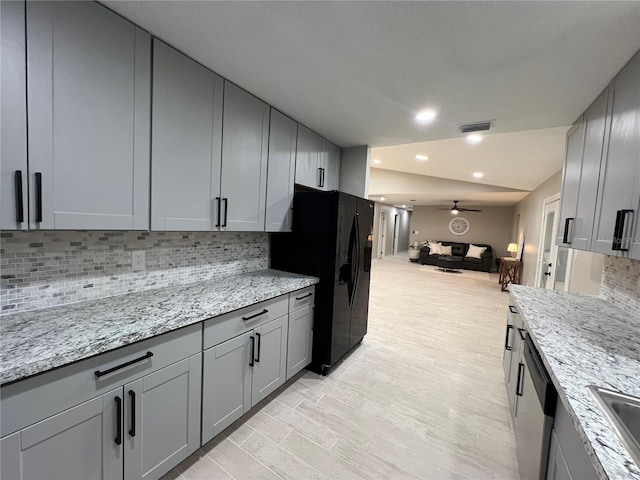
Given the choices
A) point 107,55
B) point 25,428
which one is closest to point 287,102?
point 107,55

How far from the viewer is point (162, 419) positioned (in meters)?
1.30

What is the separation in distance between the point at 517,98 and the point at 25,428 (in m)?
2.95

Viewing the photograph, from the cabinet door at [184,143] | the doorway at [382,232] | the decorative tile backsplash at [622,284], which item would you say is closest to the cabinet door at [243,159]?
the cabinet door at [184,143]

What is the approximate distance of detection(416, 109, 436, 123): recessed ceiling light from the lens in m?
2.11

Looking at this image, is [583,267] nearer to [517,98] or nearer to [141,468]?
[517,98]

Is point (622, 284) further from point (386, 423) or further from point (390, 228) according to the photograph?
A: point (390, 228)

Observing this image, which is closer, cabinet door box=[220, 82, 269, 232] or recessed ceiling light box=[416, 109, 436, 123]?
cabinet door box=[220, 82, 269, 232]

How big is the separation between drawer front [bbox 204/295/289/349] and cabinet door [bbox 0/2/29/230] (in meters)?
0.91

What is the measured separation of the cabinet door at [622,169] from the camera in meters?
1.21

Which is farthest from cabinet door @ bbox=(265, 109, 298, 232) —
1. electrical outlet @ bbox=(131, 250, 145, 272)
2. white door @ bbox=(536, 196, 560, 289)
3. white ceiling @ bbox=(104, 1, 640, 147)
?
white door @ bbox=(536, 196, 560, 289)

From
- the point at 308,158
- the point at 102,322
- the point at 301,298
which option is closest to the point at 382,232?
the point at 308,158

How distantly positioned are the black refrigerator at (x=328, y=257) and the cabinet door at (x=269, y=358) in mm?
441

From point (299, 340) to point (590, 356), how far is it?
1773 millimetres

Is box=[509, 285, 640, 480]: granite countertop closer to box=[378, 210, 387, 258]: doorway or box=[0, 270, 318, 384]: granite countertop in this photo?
box=[0, 270, 318, 384]: granite countertop
